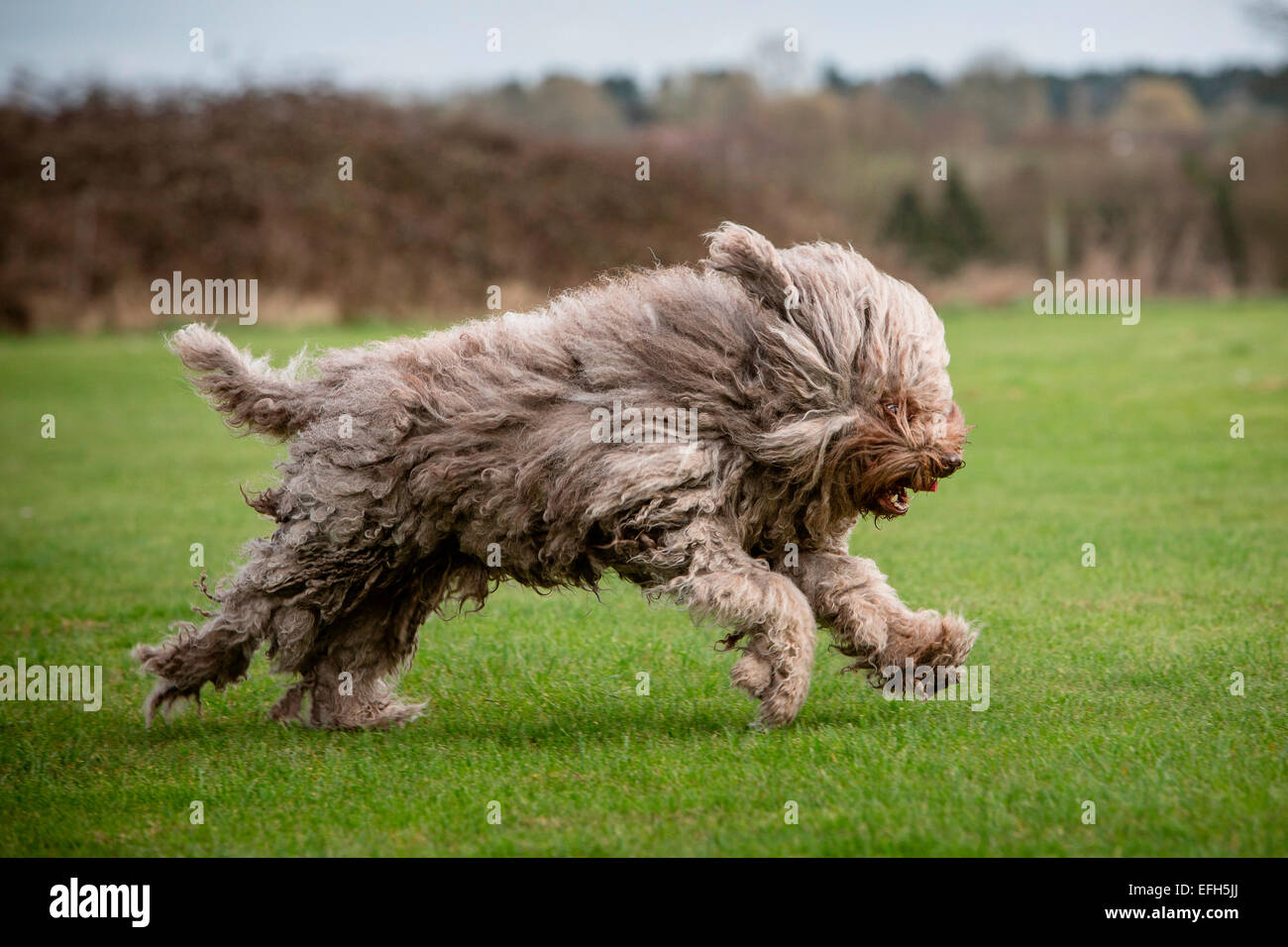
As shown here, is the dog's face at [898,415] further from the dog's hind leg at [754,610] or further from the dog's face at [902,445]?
the dog's hind leg at [754,610]

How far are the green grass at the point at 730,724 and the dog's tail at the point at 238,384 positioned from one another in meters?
1.51

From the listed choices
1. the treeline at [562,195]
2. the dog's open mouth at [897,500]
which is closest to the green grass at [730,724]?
the dog's open mouth at [897,500]

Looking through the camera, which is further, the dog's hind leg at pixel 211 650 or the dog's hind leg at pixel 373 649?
the dog's hind leg at pixel 373 649

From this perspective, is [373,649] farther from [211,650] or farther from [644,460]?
[644,460]

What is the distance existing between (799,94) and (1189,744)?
1630 inches

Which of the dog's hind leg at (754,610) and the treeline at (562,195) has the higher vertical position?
the treeline at (562,195)

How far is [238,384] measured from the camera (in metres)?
6.86

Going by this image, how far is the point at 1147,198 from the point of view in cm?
3769

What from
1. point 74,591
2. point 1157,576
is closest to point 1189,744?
point 1157,576

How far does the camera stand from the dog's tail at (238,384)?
22.3 ft

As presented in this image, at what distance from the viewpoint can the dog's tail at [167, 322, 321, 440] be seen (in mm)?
6801

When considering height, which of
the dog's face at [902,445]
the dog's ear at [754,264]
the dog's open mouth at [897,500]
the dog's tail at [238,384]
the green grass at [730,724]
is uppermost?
the dog's ear at [754,264]
